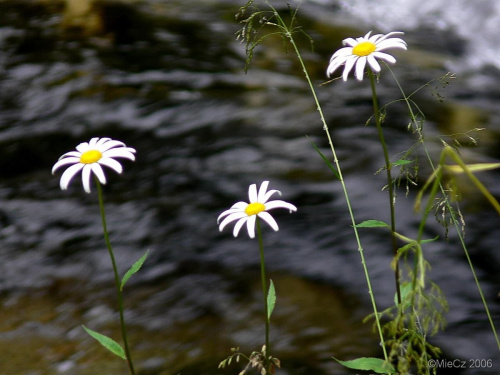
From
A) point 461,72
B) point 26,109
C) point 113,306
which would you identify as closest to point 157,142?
point 26,109

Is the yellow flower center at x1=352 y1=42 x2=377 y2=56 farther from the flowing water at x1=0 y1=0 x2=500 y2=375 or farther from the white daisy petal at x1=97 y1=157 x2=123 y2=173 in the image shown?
the white daisy petal at x1=97 y1=157 x2=123 y2=173

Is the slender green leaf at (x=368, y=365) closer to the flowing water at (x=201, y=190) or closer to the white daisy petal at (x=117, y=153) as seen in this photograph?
the flowing water at (x=201, y=190)

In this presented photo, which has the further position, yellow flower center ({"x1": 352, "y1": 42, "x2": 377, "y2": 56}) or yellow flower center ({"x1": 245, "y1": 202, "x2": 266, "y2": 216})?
yellow flower center ({"x1": 352, "y1": 42, "x2": 377, "y2": 56})

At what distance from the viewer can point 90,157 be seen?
122 centimetres

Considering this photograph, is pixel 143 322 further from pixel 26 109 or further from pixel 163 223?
pixel 26 109

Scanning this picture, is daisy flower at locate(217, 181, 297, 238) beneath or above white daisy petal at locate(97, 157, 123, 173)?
beneath

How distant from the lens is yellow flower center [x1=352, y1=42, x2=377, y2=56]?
1.32 m

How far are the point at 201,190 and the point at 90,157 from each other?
4.71ft

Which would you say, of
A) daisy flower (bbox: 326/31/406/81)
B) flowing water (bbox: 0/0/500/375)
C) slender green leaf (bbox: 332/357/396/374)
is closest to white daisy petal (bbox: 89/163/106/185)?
daisy flower (bbox: 326/31/406/81)

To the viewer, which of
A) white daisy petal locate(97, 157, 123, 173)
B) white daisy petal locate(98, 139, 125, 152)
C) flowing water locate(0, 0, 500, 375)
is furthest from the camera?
flowing water locate(0, 0, 500, 375)

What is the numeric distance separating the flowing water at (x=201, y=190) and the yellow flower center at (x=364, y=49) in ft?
0.89

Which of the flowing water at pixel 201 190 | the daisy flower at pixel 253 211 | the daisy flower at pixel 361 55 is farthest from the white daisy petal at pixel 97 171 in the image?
the flowing water at pixel 201 190

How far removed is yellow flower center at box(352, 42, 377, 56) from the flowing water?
271 millimetres

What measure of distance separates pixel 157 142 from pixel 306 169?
0.77 metres
